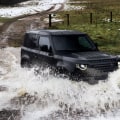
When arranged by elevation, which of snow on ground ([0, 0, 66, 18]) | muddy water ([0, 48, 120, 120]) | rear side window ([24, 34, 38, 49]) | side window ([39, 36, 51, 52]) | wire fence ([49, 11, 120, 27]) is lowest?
snow on ground ([0, 0, 66, 18])

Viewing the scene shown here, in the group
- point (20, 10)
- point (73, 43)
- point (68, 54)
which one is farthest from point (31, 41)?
point (20, 10)

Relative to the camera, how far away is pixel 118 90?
11883mm

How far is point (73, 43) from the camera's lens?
41.5 ft

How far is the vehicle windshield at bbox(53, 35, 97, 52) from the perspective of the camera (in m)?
12.4

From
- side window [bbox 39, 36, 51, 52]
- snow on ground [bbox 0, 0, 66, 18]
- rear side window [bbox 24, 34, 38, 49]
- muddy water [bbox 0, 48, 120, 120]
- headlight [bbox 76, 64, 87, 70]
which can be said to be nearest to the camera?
muddy water [bbox 0, 48, 120, 120]

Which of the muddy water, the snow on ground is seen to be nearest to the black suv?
the muddy water

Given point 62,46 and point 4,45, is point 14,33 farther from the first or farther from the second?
point 62,46

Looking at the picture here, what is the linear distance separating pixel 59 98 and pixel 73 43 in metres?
1.98

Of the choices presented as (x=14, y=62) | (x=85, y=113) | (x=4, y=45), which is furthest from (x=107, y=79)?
(x=4, y=45)

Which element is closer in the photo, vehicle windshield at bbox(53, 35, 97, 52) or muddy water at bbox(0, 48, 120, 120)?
muddy water at bbox(0, 48, 120, 120)

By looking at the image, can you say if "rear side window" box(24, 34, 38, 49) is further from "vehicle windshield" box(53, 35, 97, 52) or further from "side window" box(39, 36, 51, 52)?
"vehicle windshield" box(53, 35, 97, 52)

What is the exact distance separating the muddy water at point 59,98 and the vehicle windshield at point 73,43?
86cm

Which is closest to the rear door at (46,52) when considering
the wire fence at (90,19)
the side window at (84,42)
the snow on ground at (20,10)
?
the side window at (84,42)

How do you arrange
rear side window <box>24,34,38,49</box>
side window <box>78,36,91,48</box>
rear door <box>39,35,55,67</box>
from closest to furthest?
rear door <box>39,35,55,67</box>
side window <box>78,36,91,48</box>
rear side window <box>24,34,38,49</box>
